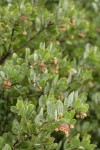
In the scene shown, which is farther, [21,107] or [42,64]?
[42,64]

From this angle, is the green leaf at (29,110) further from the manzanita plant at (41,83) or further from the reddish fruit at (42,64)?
the reddish fruit at (42,64)

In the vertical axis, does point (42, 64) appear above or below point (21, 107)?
above

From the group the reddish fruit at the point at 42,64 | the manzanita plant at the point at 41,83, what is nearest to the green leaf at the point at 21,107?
the manzanita plant at the point at 41,83

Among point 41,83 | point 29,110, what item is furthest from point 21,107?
point 41,83

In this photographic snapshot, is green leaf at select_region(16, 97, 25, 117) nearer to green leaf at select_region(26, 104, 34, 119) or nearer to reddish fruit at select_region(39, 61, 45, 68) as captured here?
green leaf at select_region(26, 104, 34, 119)

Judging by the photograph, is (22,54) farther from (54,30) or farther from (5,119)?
(5,119)

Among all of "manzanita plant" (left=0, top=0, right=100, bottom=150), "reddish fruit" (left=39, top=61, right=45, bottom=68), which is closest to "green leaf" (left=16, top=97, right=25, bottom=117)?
"manzanita plant" (left=0, top=0, right=100, bottom=150)

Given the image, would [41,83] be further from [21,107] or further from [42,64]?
[21,107]

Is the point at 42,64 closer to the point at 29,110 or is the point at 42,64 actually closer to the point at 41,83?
the point at 41,83
